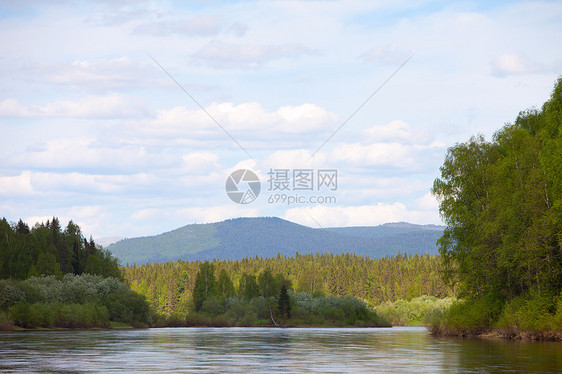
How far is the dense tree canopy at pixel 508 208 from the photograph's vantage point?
185 feet

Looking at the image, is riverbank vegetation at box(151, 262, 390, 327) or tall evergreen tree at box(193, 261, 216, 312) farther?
tall evergreen tree at box(193, 261, 216, 312)

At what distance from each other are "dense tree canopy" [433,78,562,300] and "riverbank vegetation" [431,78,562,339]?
0.28 ft

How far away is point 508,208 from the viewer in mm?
60281

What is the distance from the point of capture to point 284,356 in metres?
45.8

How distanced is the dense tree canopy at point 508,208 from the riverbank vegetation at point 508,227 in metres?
0.08

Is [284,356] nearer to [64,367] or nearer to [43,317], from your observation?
[64,367]

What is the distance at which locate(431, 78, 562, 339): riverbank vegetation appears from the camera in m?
56.2

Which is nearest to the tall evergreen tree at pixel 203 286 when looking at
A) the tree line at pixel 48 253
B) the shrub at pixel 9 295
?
the tree line at pixel 48 253

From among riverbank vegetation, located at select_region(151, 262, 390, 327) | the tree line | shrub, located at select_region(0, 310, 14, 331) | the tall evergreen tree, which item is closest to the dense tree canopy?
shrub, located at select_region(0, 310, 14, 331)

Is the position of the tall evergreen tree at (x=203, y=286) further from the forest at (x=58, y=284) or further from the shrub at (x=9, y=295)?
the shrub at (x=9, y=295)

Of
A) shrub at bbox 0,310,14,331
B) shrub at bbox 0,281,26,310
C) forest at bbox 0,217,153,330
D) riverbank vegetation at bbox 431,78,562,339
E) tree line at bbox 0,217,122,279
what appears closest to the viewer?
riverbank vegetation at bbox 431,78,562,339

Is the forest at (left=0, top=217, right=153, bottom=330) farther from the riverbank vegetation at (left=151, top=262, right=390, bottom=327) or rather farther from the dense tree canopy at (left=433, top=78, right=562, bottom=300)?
the dense tree canopy at (left=433, top=78, right=562, bottom=300)

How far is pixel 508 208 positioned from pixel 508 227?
163 centimetres

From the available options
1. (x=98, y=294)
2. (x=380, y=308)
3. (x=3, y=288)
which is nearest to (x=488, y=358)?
(x=3, y=288)
